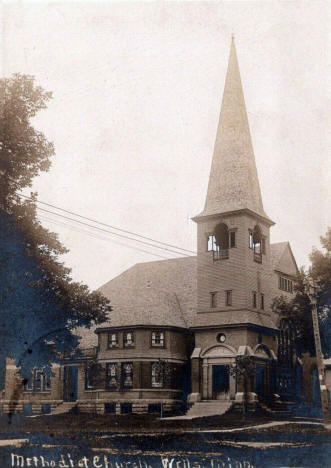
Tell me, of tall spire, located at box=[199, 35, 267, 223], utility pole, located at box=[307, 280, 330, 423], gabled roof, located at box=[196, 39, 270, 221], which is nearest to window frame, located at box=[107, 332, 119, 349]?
gabled roof, located at box=[196, 39, 270, 221]

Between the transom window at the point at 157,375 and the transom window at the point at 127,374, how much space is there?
1531mm

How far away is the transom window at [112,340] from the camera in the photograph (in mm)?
45969

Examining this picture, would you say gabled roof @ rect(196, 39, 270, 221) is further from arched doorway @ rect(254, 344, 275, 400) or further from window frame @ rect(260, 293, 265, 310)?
arched doorway @ rect(254, 344, 275, 400)

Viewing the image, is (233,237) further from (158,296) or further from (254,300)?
(158,296)

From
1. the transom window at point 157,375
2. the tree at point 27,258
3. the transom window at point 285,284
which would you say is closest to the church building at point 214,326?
the transom window at point 157,375

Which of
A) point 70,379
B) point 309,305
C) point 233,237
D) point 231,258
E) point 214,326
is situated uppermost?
point 233,237

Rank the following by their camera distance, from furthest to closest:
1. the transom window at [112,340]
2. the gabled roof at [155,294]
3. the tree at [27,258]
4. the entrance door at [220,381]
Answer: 1. the gabled roof at [155,294]
2. the transom window at [112,340]
3. the entrance door at [220,381]
4. the tree at [27,258]

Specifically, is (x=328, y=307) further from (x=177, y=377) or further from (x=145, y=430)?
(x=145, y=430)

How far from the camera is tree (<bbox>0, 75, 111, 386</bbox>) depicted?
1087 inches

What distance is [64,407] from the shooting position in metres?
47.0

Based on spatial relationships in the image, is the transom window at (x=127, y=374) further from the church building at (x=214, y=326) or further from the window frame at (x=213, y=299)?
the window frame at (x=213, y=299)

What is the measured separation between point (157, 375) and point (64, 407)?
7811mm

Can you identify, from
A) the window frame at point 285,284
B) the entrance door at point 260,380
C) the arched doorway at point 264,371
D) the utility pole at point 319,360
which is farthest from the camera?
the window frame at point 285,284

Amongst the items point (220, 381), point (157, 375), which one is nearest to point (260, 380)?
point (220, 381)
